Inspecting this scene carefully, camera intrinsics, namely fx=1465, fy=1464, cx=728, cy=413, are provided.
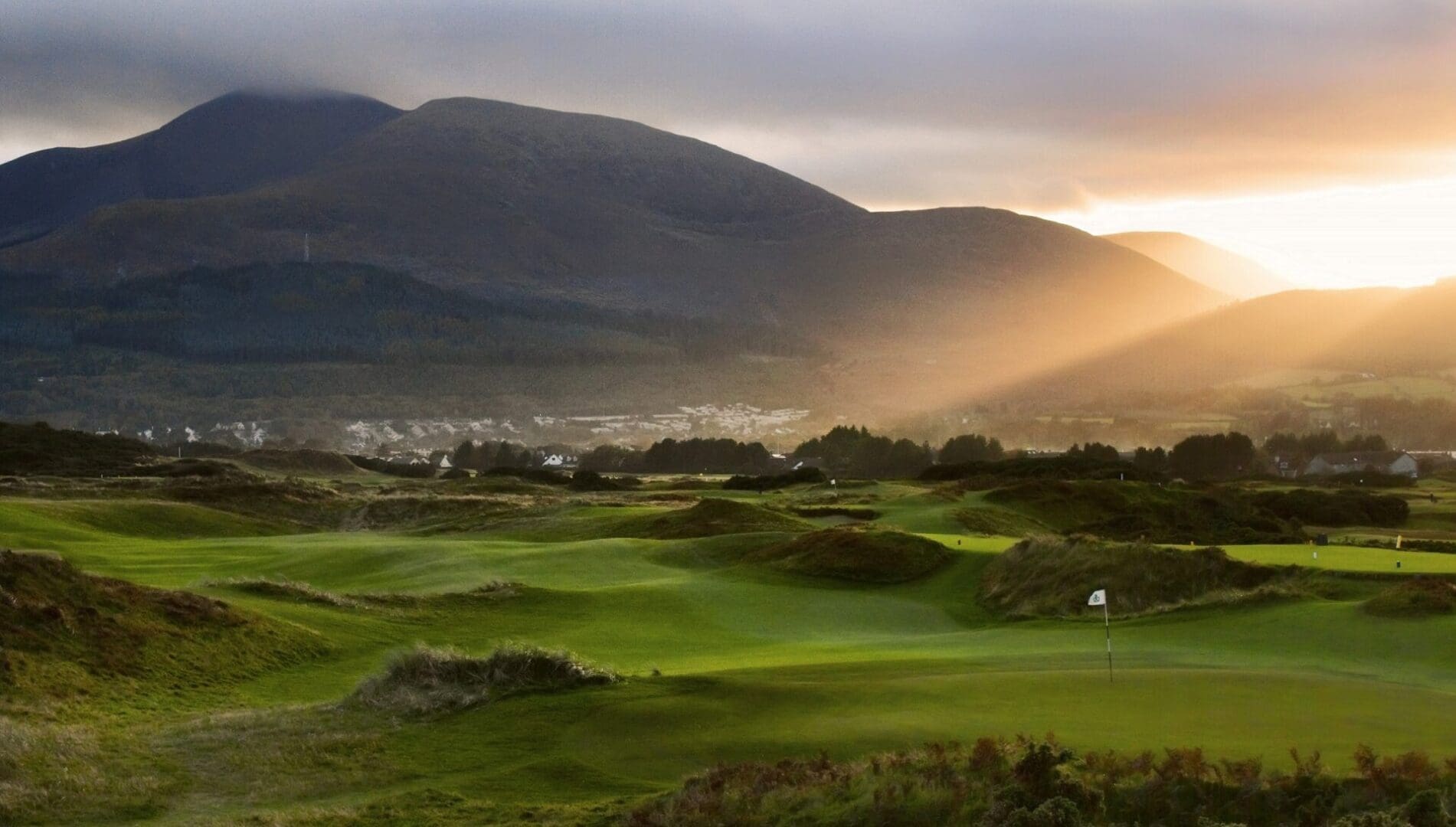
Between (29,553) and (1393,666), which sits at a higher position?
(29,553)

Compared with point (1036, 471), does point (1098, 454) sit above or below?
above

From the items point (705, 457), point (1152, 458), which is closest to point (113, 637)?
point (1152, 458)

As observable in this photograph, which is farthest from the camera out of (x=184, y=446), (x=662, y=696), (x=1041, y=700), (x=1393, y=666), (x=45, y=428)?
(x=184, y=446)

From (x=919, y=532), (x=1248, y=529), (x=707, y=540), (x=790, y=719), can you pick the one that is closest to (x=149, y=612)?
(x=790, y=719)

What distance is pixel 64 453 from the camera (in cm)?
10075

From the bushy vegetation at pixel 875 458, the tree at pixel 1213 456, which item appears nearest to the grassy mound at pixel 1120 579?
the tree at pixel 1213 456

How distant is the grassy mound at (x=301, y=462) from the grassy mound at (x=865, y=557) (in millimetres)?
76268

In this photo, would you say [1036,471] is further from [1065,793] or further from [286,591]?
[1065,793]

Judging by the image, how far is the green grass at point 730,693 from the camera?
16672 mm

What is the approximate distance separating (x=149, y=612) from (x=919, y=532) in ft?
104

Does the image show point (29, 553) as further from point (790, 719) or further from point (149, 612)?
point (790, 719)

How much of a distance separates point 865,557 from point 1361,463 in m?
86.0

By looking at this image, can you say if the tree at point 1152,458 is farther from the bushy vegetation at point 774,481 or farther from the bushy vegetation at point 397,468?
the bushy vegetation at point 397,468

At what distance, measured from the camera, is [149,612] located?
2553 cm
